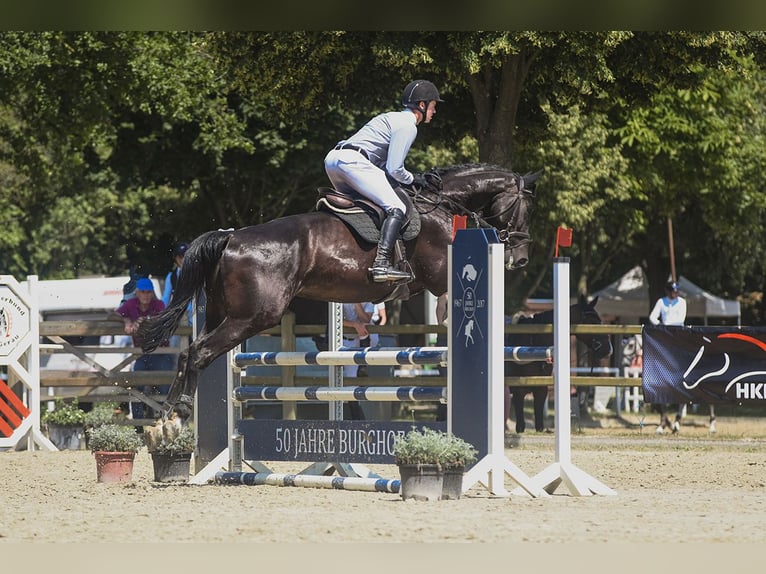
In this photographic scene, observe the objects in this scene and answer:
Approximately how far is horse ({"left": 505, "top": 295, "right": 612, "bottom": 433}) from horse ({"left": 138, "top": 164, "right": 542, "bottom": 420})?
19.1 feet

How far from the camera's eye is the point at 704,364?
1398 centimetres

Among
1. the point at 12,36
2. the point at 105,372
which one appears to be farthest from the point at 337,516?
the point at 12,36

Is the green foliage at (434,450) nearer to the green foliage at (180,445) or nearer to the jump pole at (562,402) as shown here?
the jump pole at (562,402)

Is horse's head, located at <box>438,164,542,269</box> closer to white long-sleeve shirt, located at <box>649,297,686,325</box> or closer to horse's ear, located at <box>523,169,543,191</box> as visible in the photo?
horse's ear, located at <box>523,169,543,191</box>

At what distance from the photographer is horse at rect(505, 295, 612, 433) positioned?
15070mm

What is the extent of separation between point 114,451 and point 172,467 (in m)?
0.52

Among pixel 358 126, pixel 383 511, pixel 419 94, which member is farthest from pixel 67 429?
pixel 358 126

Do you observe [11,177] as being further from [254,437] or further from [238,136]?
[254,437]

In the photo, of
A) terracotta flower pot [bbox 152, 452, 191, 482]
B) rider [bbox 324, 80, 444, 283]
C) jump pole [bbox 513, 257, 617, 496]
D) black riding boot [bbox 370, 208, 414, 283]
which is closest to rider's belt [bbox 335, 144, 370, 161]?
rider [bbox 324, 80, 444, 283]

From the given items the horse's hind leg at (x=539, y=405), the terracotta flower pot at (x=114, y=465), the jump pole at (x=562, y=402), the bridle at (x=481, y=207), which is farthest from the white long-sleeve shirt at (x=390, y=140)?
the horse's hind leg at (x=539, y=405)

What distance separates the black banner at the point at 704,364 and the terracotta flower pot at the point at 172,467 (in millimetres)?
6330

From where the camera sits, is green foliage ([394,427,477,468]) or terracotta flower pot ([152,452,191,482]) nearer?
green foliage ([394,427,477,468])

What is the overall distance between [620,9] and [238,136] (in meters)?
15.2

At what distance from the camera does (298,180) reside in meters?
22.9
